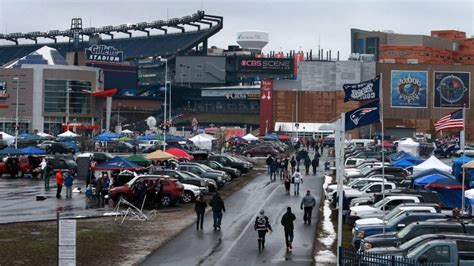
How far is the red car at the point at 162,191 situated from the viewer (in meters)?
36.6

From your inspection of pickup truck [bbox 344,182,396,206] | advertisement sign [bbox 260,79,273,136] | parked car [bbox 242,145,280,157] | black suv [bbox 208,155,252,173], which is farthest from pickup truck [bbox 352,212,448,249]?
advertisement sign [bbox 260,79,273,136]

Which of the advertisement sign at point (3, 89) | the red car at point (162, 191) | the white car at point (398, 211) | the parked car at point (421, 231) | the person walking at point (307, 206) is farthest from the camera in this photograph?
the advertisement sign at point (3, 89)

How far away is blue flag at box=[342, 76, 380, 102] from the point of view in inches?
1008

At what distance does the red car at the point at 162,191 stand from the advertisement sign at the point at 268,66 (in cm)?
13764

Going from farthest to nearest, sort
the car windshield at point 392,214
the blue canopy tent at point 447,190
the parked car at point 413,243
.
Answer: the blue canopy tent at point 447,190
the car windshield at point 392,214
the parked car at point 413,243

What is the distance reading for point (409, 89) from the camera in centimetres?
13625

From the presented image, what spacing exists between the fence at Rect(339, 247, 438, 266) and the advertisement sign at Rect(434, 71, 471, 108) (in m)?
118

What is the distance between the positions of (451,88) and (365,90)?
4444 inches

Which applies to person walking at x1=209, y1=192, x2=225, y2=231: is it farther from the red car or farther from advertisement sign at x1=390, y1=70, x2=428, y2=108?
advertisement sign at x1=390, y1=70, x2=428, y2=108

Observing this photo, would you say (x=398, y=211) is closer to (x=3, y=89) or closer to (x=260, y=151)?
(x=260, y=151)

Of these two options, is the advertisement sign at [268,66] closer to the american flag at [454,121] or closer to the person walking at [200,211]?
the american flag at [454,121]

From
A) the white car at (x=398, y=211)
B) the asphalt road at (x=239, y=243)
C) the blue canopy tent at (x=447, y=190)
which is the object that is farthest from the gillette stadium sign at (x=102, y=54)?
the white car at (x=398, y=211)

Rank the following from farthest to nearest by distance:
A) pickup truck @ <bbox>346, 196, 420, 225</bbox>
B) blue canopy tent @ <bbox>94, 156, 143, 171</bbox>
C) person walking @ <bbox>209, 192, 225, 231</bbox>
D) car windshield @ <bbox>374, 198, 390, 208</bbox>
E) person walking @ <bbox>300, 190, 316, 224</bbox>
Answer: blue canopy tent @ <bbox>94, 156, 143, 171</bbox> → person walking @ <bbox>300, 190, 316, 224</bbox> → car windshield @ <bbox>374, 198, 390, 208</bbox> → pickup truck @ <bbox>346, 196, 420, 225</bbox> → person walking @ <bbox>209, 192, 225, 231</bbox>

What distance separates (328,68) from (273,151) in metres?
62.5
